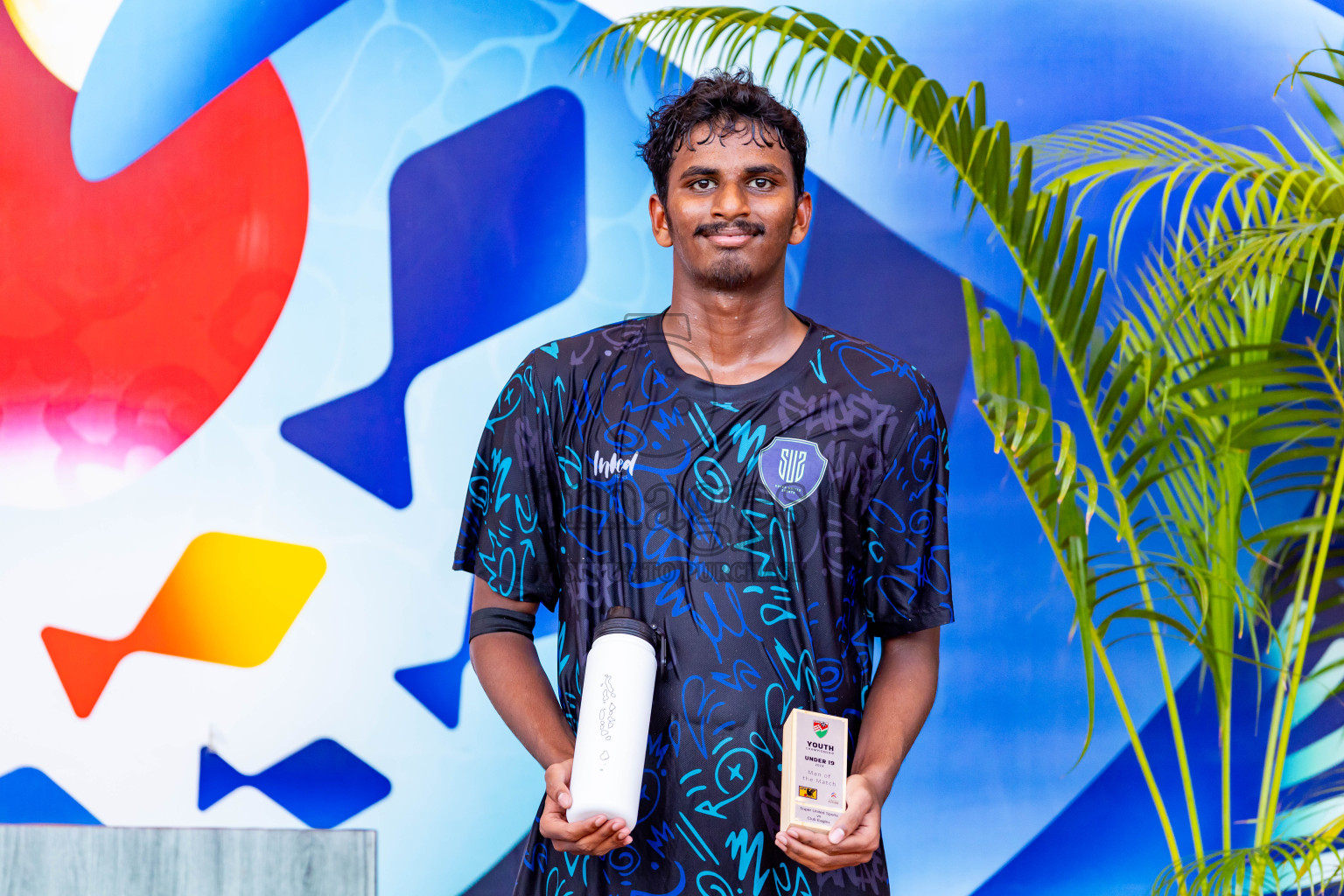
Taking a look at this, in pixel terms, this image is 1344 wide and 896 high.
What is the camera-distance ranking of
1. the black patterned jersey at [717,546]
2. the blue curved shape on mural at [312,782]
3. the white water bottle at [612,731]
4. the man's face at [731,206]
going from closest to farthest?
the white water bottle at [612,731], the black patterned jersey at [717,546], the man's face at [731,206], the blue curved shape on mural at [312,782]

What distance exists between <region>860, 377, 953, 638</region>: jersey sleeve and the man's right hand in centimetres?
46

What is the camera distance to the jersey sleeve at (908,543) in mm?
1340

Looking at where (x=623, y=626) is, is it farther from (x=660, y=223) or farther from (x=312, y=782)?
(x=312, y=782)

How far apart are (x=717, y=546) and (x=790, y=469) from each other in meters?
0.14

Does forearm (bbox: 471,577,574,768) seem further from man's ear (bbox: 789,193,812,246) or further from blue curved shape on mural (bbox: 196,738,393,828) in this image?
blue curved shape on mural (bbox: 196,738,393,828)

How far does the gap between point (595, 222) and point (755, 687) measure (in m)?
1.37

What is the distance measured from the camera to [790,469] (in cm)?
131

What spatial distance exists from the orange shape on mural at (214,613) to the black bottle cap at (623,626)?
1.34 m

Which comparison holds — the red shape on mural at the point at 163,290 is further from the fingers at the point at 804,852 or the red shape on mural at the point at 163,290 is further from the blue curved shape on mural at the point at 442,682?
the fingers at the point at 804,852

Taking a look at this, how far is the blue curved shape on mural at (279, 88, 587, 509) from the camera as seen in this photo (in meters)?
2.32

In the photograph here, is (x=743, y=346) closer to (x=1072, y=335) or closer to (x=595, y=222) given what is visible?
(x=1072, y=335)

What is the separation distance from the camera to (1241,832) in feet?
7.57

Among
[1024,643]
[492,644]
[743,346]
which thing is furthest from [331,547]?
[1024,643]

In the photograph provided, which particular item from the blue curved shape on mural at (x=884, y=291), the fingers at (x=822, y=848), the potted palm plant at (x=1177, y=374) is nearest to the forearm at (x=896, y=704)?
the fingers at (x=822, y=848)
